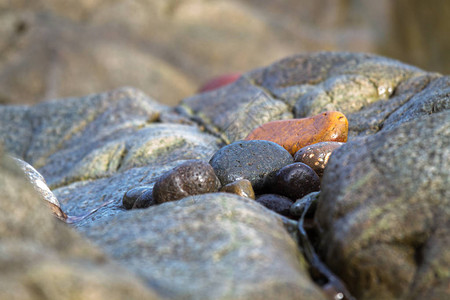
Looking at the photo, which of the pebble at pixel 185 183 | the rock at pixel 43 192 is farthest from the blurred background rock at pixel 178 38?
the pebble at pixel 185 183

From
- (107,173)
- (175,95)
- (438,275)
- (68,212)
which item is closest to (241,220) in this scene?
(438,275)

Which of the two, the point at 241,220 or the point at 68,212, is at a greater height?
the point at 241,220

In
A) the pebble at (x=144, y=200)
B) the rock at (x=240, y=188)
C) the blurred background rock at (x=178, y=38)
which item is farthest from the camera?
the blurred background rock at (x=178, y=38)

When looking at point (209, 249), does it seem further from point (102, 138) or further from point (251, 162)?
point (102, 138)

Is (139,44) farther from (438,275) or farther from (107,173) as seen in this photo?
(438,275)

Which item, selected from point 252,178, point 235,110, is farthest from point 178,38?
point 252,178

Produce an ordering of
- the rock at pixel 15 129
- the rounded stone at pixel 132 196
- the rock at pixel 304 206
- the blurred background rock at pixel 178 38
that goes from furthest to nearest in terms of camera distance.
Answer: the blurred background rock at pixel 178 38, the rock at pixel 15 129, the rounded stone at pixel 132 196, the rock at pixel 304 206

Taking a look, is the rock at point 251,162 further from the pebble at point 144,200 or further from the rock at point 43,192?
the rock at point 43,192
